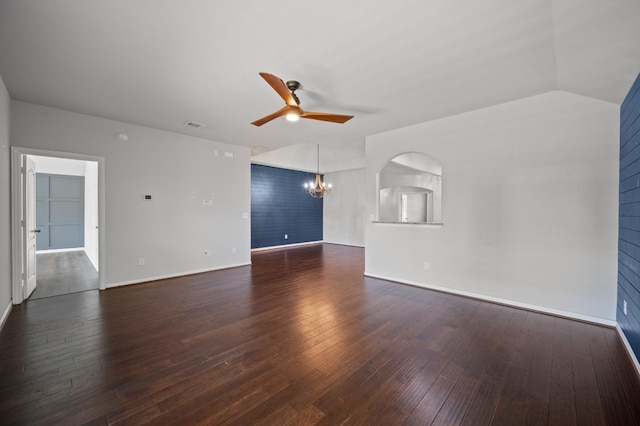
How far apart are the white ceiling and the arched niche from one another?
157 inches

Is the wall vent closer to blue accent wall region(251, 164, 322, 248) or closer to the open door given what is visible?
the open door

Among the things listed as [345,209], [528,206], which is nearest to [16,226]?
[528,206]

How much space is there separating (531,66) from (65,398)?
4.90 metres

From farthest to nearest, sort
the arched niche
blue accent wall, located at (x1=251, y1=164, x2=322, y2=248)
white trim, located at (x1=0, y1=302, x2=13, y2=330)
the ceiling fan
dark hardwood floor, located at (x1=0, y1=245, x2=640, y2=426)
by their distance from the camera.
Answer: blue accent wall, located at (x1=251, y1=164, x2=322, y2=248)
the arched niche
white trim, located at (x1=0, y1=302, x2=13, y2=330)
the ceiling fan
dark hardwood floor, located at (x1=0, y1=245, x2=640, y2=426)

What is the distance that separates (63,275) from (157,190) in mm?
2691

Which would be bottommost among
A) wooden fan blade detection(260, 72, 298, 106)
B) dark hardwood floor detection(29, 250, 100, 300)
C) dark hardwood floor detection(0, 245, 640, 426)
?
dark hardwood floor detection(29, 250, 100, 300)

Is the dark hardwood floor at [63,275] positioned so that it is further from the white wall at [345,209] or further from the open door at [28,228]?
the white wall at [345,209]

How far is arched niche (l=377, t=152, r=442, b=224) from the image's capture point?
7.82 m

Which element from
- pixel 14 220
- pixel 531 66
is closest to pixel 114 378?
pixel 14 220

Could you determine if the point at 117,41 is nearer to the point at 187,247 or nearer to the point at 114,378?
the point at 114,378

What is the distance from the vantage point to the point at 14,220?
3691 mm

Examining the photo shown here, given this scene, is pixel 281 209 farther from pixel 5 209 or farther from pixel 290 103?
pixel 290 103

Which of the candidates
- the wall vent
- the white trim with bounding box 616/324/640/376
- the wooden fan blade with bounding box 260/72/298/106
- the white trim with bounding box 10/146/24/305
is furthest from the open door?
the white trim with bounding box 616/324/640/376

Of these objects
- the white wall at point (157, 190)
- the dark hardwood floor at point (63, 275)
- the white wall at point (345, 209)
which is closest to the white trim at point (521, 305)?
the white wall at point (157, 190)
